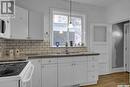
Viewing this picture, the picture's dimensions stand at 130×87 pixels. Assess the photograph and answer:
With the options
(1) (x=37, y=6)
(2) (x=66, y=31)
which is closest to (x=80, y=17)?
(2) (x=66, y=31)

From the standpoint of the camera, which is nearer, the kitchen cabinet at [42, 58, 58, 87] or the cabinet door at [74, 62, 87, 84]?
the kitchen cabinet at [42, 58, 58, 87]

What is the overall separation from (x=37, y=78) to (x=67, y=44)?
1.78 metres

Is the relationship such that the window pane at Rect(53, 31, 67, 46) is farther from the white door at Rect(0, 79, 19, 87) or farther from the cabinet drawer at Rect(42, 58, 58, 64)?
the white door at Rect(0, 79, 19, 87)

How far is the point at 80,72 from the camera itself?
401cm

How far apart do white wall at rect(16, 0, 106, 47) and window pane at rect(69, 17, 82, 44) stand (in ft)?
1.05

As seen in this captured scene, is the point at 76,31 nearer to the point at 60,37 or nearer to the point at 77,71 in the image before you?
the point at 60,37

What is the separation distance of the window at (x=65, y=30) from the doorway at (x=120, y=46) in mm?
1913

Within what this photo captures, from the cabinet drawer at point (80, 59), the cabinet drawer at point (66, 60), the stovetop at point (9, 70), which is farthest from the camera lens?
the cabinet drawer at point (80, 59)

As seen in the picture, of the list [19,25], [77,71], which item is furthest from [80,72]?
[19,25]

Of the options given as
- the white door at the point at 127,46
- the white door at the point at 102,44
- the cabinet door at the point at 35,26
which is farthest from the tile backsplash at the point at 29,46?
the white door at the point at 127,46

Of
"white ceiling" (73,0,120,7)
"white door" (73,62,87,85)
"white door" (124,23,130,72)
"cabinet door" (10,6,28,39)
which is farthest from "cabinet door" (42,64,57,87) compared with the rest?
"white door" (124,23,130,72)

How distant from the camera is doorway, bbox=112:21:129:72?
6160 mm

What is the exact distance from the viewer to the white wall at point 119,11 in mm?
4587

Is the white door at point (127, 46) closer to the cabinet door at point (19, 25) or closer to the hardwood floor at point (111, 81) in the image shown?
the hardwood floor at point (111, 81)
